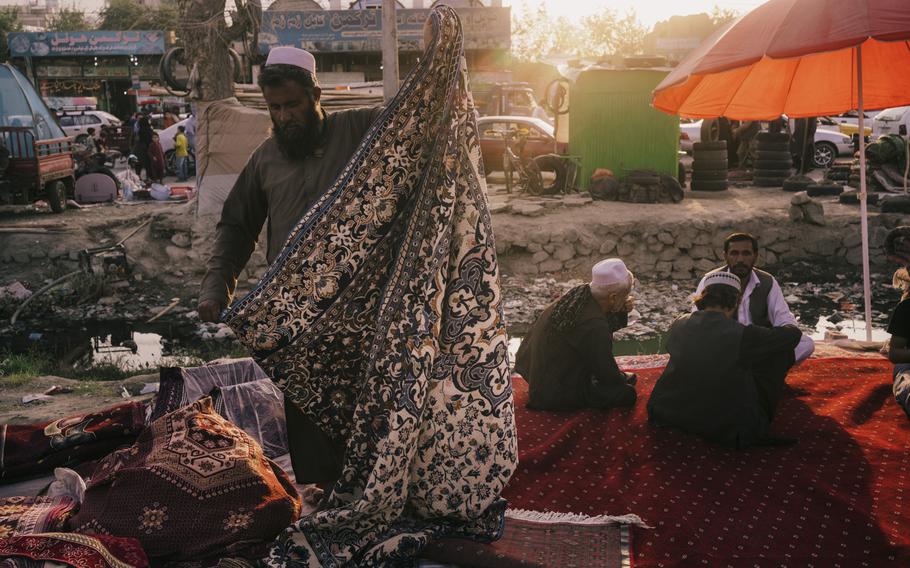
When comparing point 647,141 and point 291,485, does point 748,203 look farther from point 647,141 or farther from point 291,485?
point 291,485

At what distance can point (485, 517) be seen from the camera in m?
2.89

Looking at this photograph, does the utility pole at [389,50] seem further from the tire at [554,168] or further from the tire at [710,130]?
the tire at [710,130]

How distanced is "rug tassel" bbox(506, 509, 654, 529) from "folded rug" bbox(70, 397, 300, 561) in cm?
93

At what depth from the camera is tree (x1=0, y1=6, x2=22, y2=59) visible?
33.0 metres

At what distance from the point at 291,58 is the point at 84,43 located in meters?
32.3

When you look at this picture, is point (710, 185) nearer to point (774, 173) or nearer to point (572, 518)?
point (774, 173)

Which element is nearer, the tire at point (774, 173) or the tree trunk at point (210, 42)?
the tree trunk at point (210, 42)

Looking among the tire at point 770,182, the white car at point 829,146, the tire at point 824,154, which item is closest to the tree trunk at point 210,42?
the tire at point 770,182

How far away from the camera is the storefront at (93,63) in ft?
101

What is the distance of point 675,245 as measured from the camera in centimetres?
1056

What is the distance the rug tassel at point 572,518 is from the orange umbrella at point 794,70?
8.98 feet

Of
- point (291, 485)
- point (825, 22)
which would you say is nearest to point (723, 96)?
point (825, 22)

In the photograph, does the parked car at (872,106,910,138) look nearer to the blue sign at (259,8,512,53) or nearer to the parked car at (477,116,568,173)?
the parked car at (477,116,568,173)

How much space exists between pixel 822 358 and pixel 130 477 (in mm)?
4523
